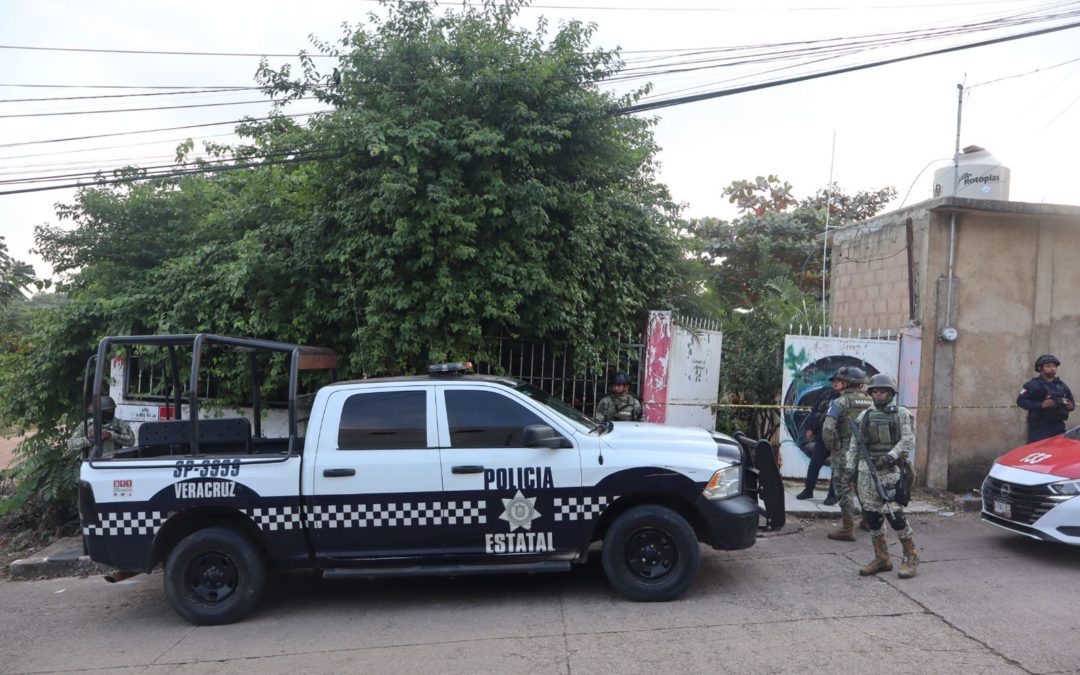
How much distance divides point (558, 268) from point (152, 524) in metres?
4.92

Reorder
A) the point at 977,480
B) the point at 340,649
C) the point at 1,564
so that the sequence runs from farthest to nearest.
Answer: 1. the point at 977,480
2. the point at 1,564
3. the point at 340,649

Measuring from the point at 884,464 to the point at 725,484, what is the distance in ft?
5.10

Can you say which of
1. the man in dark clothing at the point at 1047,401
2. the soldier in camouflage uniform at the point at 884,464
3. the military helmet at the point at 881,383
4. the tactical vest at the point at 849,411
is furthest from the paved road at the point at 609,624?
the man in dark clothing at the point at 1047,401

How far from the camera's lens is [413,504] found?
562 centimetres

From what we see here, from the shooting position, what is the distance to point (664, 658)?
15.2 feet

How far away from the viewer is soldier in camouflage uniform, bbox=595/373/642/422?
8492 mm

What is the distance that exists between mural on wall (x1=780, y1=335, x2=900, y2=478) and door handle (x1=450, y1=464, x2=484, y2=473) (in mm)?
5529

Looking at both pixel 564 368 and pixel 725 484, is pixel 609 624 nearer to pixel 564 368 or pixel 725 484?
pixel 725 484

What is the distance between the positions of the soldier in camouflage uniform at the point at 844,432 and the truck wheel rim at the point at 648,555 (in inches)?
99.1

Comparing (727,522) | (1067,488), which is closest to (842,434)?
(1067,488)

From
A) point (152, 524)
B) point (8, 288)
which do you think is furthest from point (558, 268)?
point (8, 288)

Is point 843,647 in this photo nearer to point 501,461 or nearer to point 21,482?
point 501,461

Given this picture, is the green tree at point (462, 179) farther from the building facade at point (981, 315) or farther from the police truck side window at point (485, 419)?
the building facade at point (981, 315)

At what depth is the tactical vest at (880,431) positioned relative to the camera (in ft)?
20.9
